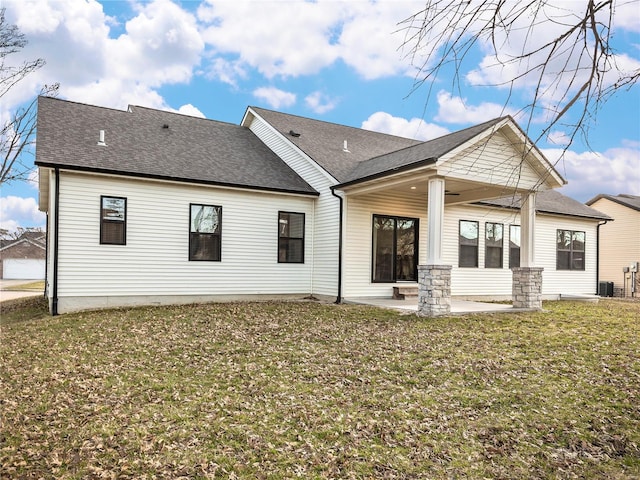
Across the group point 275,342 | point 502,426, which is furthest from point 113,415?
point 502,426

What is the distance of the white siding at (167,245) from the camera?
10.2 meters

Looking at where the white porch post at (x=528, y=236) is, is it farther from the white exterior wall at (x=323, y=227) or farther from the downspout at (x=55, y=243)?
the downspout at (x=55, y=243)

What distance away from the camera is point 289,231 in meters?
13.1

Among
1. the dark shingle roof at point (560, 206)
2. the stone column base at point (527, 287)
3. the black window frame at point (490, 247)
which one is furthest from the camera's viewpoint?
the dark shingle roof at point (560, 206)

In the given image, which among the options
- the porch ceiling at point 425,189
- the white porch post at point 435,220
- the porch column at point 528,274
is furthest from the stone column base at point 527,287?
the white porch post at point 435,220

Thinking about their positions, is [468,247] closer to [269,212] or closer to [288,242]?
[288,242]

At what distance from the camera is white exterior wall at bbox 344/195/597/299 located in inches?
496

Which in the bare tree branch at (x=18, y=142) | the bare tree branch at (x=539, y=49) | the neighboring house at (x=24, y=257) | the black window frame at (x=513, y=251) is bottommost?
the neighboring house at (x=24, y=257)

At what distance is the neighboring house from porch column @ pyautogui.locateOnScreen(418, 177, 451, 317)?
42715 millimetres

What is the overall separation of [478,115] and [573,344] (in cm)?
522

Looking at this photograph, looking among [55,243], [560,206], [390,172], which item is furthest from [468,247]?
[55,243]

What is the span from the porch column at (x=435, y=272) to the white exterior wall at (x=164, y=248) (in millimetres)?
4338

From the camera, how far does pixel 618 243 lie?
22.5 meters

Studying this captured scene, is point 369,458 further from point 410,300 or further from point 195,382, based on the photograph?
point 410,300
